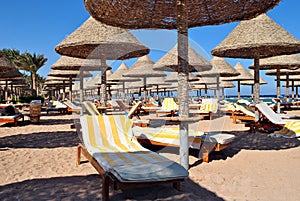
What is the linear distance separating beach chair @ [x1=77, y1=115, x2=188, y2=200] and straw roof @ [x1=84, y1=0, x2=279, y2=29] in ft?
5.14

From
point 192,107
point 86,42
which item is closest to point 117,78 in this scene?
point 192,107

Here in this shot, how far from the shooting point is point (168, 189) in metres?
3.14

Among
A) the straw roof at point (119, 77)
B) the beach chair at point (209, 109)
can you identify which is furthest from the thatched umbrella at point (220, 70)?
the straw roof at point (119, 77)

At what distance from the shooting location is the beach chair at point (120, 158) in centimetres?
263

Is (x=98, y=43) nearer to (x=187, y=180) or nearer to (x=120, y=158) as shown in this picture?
(x=120, y=158)

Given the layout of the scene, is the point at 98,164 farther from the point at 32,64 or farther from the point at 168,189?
the point at 32,64

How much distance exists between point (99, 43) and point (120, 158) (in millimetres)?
4125

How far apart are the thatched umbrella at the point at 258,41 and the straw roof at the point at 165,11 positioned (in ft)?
8.15

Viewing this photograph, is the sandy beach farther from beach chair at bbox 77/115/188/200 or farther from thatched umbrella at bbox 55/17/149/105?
thatched umbrella at bbox 55/17/149/105

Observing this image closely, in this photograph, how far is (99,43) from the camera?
22.4 ft

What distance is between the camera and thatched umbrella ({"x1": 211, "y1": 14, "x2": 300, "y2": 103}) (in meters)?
6.78

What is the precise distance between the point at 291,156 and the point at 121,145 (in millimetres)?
2671

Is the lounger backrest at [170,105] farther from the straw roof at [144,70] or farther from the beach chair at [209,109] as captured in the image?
the straw roof at [144,70]

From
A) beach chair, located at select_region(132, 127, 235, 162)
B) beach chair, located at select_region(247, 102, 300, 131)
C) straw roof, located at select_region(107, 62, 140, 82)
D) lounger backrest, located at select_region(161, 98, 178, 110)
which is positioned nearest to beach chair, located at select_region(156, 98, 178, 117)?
lounger backrest, located at select_region(161, 98, 178, 110)
